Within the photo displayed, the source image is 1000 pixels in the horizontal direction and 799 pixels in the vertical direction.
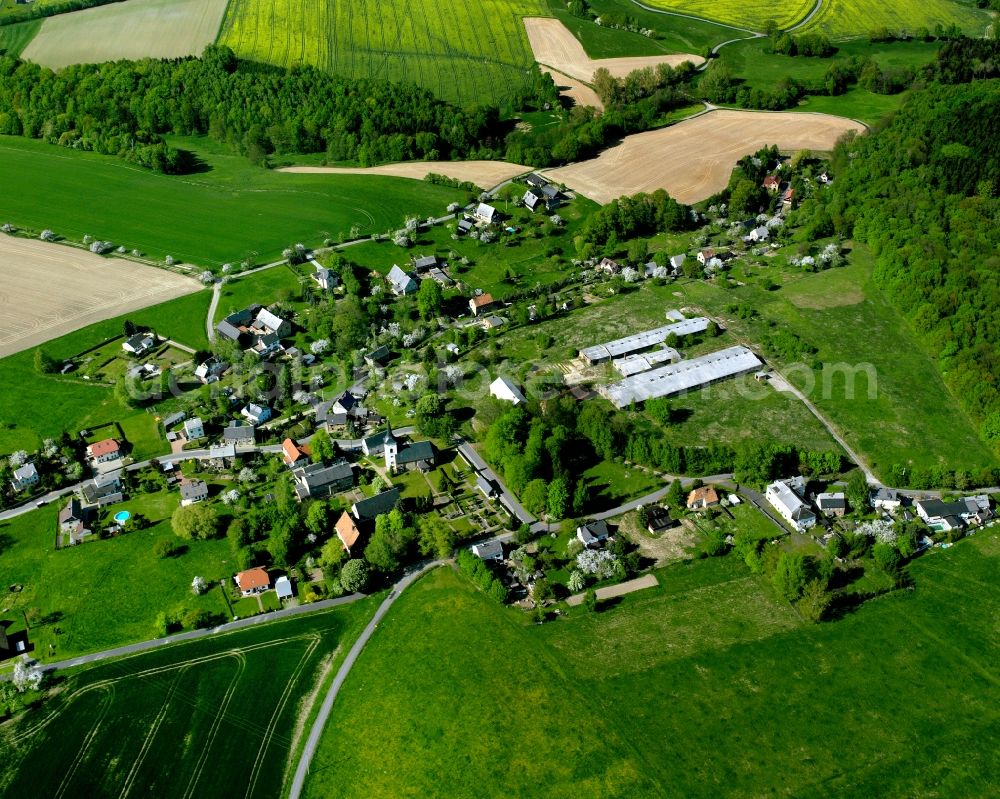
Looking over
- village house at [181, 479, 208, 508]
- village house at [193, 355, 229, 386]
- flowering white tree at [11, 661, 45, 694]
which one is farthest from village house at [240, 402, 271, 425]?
flowering white tree at [11, 661, 45, 694]

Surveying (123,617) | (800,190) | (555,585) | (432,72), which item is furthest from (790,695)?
A: (432,72)

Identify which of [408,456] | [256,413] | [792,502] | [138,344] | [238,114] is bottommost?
[792,502]

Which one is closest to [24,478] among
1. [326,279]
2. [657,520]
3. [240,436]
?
[240,436]

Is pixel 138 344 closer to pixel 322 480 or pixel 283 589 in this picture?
pixel 322 480

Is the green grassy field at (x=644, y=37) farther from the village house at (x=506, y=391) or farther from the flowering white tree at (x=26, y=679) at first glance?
the flowering white tree at (x=26, y=679)

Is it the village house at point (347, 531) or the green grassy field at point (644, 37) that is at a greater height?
the green grassy field at point (644, 37)

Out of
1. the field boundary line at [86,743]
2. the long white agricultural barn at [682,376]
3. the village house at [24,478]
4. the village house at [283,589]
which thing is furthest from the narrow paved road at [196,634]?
the long white agricultural barn at [682,376]

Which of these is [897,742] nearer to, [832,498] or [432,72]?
[832,498]
